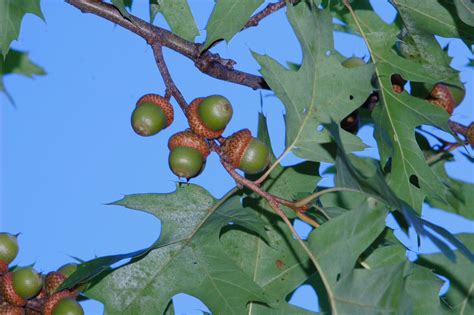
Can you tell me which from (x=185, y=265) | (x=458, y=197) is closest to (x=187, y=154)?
(x=185, y=265)

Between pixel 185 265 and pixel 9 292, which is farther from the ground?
pixel 9 292

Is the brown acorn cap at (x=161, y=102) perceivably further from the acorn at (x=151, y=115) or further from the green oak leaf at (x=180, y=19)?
the green oak leaf at (x=180, y=19)

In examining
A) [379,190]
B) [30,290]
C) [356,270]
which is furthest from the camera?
[30,290]

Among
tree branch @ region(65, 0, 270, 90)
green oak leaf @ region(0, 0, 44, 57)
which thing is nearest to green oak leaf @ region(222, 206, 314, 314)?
tree branch @ region(65, 0, 270, 90)

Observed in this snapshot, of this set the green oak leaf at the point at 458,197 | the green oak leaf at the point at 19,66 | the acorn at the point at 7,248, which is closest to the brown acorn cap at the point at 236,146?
the acorn at the point at 7,248

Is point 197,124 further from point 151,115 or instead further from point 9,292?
point 9,292
